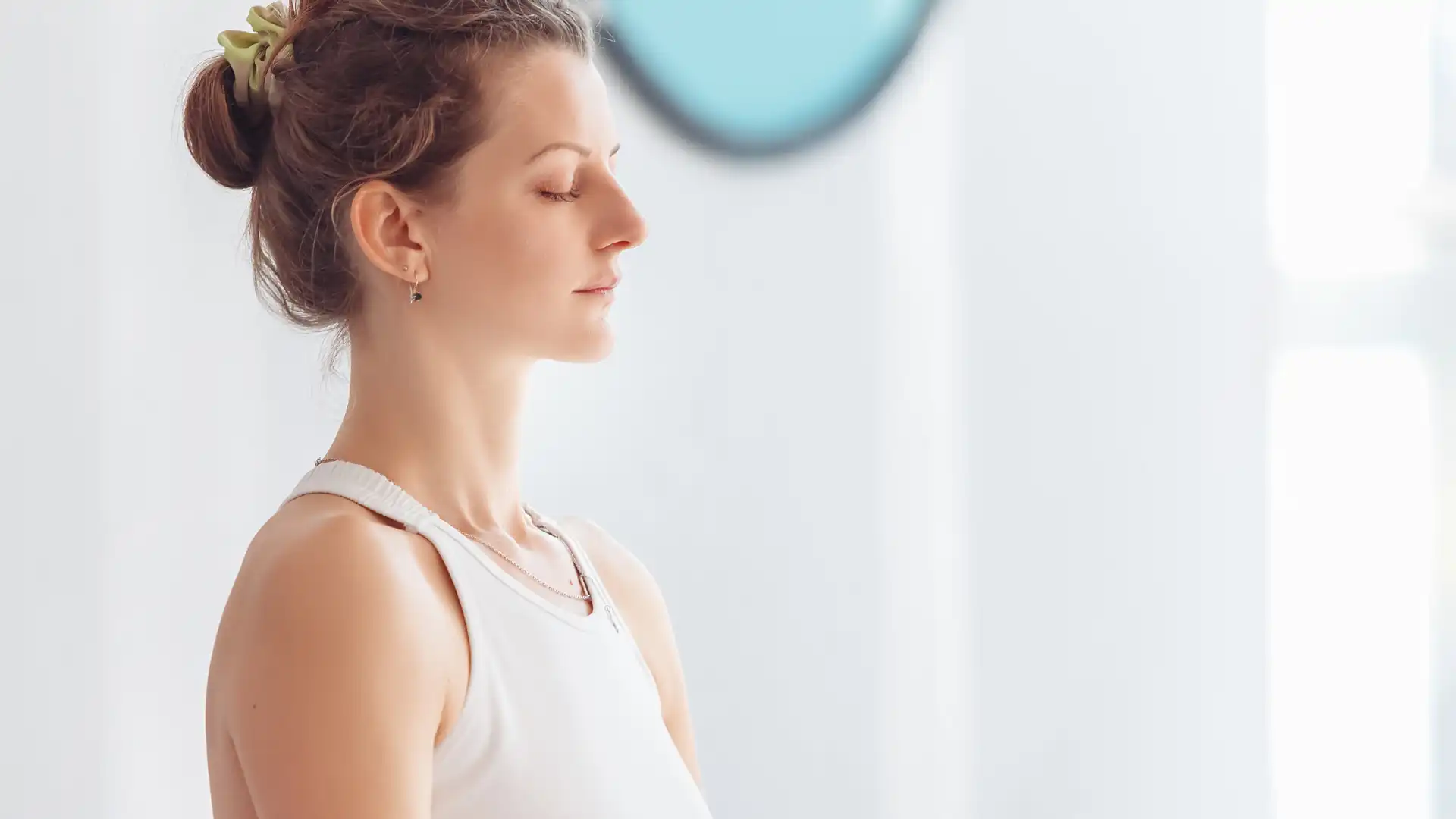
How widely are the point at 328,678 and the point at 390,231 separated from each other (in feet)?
0.89

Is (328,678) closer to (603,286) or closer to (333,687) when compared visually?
(333,687)

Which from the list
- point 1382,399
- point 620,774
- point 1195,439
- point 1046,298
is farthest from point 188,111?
point 1382,399

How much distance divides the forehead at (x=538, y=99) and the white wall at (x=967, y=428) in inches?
17.0

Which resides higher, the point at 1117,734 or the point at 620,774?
the point at 620,774

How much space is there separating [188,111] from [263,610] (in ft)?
1.11

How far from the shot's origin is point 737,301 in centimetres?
119

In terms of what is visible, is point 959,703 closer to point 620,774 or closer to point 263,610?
point 620,774

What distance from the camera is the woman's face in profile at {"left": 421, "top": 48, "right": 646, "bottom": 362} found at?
2.35 feet

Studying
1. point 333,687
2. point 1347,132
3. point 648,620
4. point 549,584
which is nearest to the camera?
point 333,687

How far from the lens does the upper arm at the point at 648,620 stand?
35.1 inches

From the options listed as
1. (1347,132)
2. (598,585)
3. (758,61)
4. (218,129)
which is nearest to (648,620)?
(598,585)

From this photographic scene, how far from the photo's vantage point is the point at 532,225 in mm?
722

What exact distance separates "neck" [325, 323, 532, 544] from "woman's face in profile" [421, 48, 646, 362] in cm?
3

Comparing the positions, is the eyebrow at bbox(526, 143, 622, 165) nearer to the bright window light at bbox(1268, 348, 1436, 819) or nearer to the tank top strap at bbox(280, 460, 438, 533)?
the tank top strap at bbox(280, 460, 438, 533)
